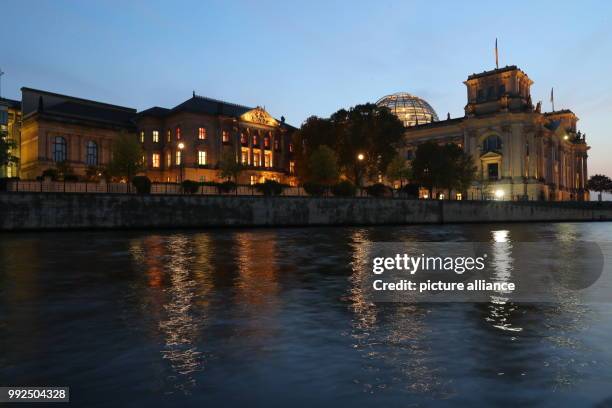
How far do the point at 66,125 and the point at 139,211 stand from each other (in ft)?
122

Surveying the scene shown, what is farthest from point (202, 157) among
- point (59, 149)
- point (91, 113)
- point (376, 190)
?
point (376, 190)

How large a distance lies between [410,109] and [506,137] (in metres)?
45.8

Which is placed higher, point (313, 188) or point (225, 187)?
point (313, 188)

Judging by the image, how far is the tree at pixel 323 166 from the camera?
62625mm

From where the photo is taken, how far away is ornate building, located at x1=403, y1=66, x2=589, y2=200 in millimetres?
92438

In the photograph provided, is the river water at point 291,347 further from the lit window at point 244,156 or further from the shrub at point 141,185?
the lit window at point 244,156

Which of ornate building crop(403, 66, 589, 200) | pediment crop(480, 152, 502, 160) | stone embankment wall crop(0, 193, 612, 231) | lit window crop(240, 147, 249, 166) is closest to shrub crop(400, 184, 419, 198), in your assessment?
stone embankment wall crop(0, 193, 612, 231)

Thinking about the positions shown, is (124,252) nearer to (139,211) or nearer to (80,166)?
(139,211)

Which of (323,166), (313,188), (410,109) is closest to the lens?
(313,188)

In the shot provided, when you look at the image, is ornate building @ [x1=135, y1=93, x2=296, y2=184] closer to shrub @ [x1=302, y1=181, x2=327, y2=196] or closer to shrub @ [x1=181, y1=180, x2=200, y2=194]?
shrub @ [x1=302, y1=181, x2=327, y2=196]

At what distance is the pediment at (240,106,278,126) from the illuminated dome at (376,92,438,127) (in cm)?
5914

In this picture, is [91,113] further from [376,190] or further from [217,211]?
[376,190]

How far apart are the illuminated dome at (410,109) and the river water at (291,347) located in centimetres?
12786

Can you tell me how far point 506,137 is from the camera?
307 feet
